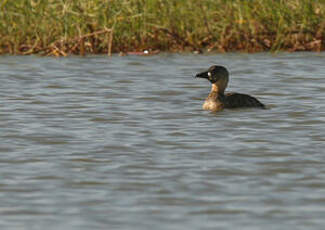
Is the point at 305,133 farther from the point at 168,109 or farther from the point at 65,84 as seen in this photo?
the point at 65,84

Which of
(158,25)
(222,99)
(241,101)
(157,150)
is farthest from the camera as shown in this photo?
(158,25)

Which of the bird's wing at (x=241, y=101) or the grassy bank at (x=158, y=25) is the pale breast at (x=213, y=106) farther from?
the grassy bank at (x=158, y=25)

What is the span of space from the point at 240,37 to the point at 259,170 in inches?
426

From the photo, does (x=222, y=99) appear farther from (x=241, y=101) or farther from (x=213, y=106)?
(x=241, y=101)

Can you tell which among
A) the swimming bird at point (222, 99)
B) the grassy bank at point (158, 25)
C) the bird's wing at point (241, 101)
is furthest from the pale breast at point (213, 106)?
the grassy bank at point (158, 25)

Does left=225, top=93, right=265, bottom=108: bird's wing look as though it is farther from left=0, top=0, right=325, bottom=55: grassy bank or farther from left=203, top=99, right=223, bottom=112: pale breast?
left=0, top=0, right=325, bottom=55: grassy bank

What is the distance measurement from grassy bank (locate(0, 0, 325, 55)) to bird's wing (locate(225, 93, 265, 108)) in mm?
5612

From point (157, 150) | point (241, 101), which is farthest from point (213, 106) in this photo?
point (157, 150)

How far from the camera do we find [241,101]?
515 inches

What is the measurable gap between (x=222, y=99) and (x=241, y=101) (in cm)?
31

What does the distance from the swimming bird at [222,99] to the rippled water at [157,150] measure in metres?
0.14

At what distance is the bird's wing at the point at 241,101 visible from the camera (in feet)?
42.8

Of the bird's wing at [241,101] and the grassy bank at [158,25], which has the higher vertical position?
the grassy bank at [158,25]

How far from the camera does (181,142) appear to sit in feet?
34.1
